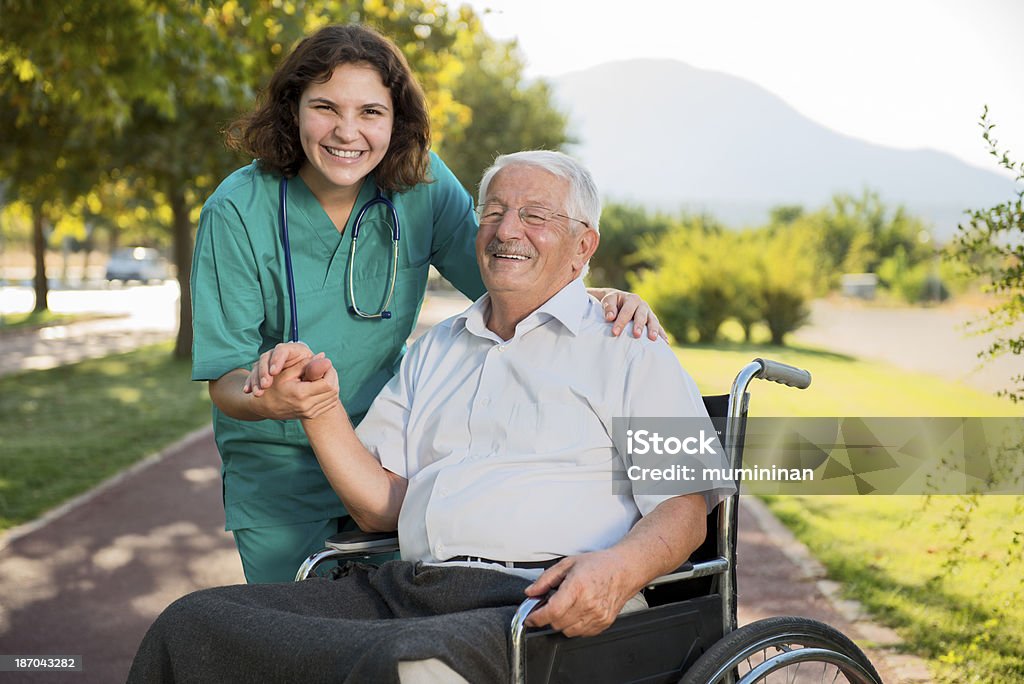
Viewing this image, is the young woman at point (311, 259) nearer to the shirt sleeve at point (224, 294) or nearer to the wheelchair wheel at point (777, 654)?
the shirt sleeve at point (224, 294)

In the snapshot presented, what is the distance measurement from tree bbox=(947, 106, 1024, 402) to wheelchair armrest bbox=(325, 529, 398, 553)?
2.16 m

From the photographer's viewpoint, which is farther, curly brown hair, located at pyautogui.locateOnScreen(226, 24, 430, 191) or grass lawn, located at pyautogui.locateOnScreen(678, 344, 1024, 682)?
grass lawn, located at pyautogui.locateOnScreen(678, 344, 1024, 682)

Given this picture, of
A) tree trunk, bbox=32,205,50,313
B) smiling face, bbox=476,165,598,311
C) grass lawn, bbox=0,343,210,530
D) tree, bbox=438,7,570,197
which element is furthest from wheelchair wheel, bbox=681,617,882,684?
tree, bbox=438,7,570,197

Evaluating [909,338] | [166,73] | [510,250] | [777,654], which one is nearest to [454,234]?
[510,250]

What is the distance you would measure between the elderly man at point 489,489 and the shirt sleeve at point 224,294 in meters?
0.32

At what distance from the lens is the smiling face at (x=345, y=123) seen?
2.65 m

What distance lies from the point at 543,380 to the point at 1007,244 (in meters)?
2.21

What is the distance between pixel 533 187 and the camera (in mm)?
2664

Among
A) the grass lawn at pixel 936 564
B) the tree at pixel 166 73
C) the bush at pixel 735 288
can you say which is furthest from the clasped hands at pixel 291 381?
the bush at pixel 735 288

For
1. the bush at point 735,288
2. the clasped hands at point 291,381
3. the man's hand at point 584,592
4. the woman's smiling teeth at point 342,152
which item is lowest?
the bush at point 735,288

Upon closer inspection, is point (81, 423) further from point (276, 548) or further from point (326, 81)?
point (326, 81)

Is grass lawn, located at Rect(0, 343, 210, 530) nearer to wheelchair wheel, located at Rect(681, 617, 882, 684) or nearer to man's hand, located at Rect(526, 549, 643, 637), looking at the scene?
man's hand, located at Rect(526, 549, 643, 637)

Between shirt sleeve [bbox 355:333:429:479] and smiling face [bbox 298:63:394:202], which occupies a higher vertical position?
smiling face [bbox 298:63:394:202]

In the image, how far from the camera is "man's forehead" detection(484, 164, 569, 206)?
2.66 meters
